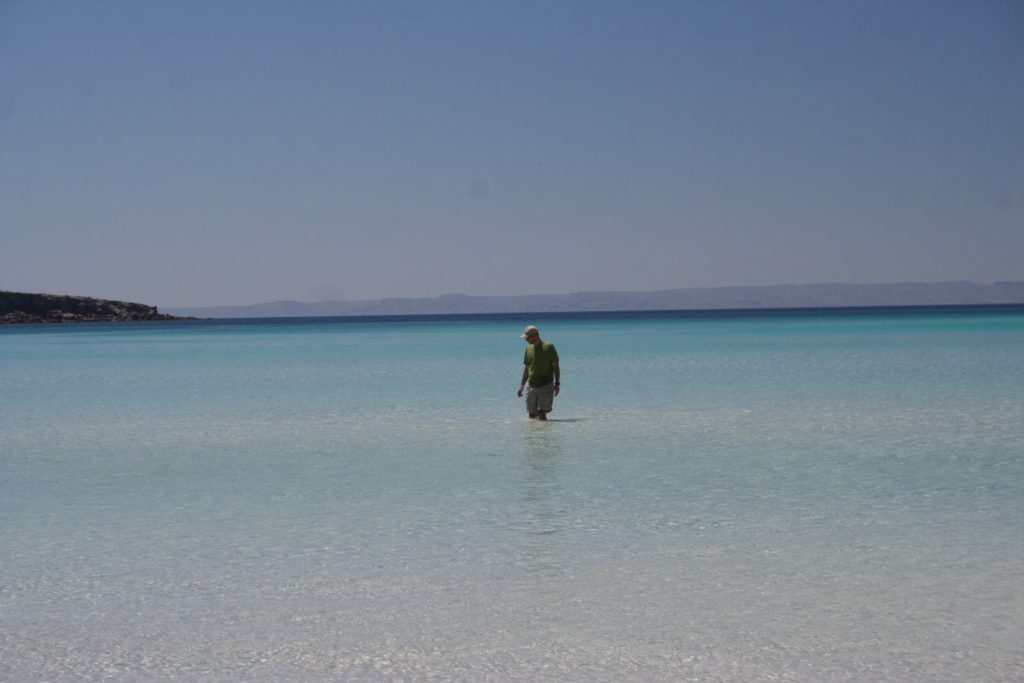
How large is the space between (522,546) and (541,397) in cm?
721

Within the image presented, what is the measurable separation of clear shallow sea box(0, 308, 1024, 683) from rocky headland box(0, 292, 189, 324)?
13662 centimetres

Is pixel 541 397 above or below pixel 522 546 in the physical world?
above

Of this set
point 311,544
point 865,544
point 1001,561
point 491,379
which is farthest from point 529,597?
point 491,379

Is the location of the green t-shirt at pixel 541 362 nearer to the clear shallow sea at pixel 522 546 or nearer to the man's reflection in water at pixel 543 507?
the clear shallow sea at pixel 522 546

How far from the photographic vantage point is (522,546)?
707cm

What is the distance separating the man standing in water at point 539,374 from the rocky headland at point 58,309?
138 metres

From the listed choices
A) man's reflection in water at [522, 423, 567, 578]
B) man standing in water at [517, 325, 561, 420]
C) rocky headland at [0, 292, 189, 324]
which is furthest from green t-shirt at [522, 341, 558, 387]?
rocky headland at [0, 292, 189, 324]

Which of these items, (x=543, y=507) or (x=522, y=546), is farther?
(x=543, y=507)

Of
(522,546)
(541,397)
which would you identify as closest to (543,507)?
(522,546)

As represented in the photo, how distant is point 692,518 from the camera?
7879mm

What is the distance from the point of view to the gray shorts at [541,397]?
14.2 m

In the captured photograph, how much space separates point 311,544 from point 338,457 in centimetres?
442

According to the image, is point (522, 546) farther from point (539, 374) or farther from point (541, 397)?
point (541, 397)

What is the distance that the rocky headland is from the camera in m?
139
